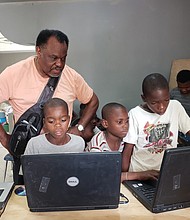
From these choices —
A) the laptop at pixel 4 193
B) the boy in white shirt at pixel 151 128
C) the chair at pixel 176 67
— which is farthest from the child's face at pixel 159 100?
the chair at pixel 176 67

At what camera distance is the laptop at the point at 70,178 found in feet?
3.81

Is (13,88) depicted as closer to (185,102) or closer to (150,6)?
(185,102)

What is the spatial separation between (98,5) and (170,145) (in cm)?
201

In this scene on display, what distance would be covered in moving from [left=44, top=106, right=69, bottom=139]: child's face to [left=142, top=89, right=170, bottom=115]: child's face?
17.5 inches

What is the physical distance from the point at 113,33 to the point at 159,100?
74.3 inches

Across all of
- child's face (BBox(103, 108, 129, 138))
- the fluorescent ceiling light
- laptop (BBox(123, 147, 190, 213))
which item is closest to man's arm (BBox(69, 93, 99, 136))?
child's face (BBox(103, 108, 129, 138))

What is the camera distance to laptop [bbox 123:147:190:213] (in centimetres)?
113

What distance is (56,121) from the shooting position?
1.67m

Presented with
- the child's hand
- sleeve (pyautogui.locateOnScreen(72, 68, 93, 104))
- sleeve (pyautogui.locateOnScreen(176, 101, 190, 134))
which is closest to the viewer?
the child's hand

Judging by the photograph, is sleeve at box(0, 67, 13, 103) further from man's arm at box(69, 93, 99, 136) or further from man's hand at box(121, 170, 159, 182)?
man's hand at box(121, 170, 159, 182)

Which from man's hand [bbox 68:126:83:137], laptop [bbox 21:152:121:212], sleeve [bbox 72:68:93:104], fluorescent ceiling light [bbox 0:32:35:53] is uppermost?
fluorescent ceiling light [bbox 0:32:35:53]

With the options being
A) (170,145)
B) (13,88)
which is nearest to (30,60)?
(13,88)

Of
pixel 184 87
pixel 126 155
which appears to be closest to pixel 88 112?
pixel 126 155

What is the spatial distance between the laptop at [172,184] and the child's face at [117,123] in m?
0.45
